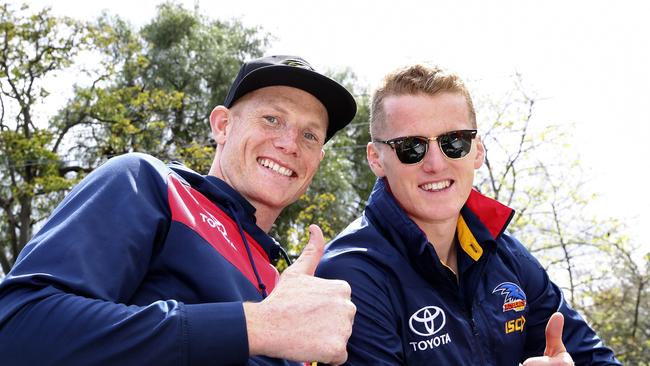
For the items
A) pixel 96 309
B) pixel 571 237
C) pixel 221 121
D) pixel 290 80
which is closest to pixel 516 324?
pixel 290 80

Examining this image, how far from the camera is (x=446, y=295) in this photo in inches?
116

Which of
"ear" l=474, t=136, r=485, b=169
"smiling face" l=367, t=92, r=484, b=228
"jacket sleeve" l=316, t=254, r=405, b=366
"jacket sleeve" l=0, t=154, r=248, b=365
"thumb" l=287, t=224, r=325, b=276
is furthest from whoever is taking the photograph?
"ear" l=474, t=136, r=485, b=169

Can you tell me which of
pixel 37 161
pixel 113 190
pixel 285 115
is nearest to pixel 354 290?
pixel 285 115

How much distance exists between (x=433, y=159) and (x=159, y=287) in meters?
1.48

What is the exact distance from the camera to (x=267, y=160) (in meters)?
3.08

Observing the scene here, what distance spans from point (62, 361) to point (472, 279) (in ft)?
6.42

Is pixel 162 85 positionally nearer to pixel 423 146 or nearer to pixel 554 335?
pixel 423 146

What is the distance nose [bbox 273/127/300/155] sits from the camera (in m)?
3.08

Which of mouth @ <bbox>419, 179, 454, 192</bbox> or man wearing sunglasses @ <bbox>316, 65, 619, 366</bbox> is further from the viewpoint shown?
mouth @ <bbox>419, 179, 454, 192</bbox>

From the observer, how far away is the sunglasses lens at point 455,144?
3.12 metres

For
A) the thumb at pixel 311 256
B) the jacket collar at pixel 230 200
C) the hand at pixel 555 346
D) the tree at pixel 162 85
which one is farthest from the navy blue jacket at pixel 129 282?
the tree at pixel 162 85

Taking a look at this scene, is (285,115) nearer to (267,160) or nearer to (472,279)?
(267,160)

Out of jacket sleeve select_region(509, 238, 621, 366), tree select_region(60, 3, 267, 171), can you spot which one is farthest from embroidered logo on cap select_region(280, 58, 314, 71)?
tree select_region(60, 3, 267, 171)

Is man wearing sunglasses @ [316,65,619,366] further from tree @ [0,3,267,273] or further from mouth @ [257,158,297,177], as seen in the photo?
tree @ [0,3,267,273]
